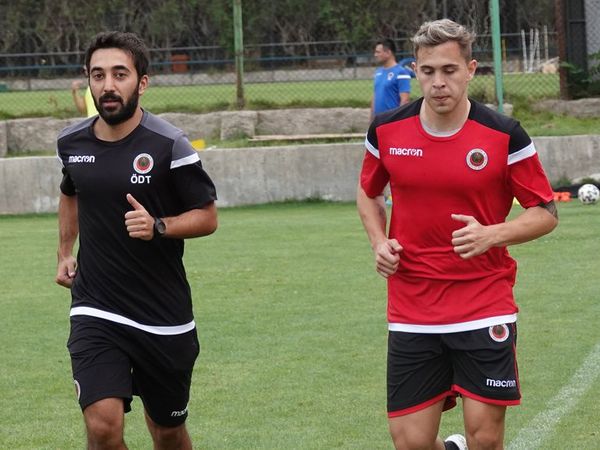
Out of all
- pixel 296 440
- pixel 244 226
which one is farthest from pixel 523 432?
pixel 244 226

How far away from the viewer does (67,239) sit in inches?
240

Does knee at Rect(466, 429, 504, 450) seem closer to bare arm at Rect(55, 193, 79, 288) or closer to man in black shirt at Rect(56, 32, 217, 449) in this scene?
man in black shirt at Rect(56, 32, 217, 449)

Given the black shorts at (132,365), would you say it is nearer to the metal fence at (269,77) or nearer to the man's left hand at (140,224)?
the man's left hand at (140,224)

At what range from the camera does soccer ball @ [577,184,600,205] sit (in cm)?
1681

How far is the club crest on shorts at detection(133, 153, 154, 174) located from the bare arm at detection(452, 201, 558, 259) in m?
1.34

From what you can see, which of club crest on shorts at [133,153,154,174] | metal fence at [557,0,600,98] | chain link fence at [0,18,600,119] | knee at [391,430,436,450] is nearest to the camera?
knee at [391,430,436,450]

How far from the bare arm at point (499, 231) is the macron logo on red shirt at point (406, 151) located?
32 centimetres

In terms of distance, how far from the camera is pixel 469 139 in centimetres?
525

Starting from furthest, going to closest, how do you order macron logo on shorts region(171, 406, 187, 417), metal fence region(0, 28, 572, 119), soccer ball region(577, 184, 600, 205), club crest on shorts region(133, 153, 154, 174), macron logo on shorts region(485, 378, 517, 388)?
1. metal fence region(0, 28, 572, 119)
2. soccer ball region(577, 184, 600, 205)
3. macron logo on shorts region(171, 406, 187, 417)
4. club crest on shorts region(133, 153, 154, 174)
5. macron logo on shorts region(485, 378, 517, 388)

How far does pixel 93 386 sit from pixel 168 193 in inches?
35.3

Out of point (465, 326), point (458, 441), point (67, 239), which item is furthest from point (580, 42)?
point (465, 326)

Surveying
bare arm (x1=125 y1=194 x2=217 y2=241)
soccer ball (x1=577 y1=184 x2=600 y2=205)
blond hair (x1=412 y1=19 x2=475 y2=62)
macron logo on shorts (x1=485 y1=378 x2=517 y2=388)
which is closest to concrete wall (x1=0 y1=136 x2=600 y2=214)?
soccer ball (x1=577 y1=184 x2=600 y2=205)

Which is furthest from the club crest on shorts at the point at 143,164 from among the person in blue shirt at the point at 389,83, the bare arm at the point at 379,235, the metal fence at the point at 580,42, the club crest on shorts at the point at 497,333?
the metal fence at the point at 580,42

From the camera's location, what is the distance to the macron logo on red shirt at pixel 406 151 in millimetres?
5293
